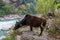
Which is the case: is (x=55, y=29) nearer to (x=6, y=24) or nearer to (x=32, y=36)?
(x=32, y=36)

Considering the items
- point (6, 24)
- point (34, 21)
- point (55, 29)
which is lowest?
point (6, 24)

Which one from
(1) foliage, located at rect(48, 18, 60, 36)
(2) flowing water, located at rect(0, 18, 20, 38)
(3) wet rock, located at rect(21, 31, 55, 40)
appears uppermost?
(1) foliage, located at rect(48, 18, 60, 36)

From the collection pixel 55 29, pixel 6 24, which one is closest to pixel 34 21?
pixel 55 29

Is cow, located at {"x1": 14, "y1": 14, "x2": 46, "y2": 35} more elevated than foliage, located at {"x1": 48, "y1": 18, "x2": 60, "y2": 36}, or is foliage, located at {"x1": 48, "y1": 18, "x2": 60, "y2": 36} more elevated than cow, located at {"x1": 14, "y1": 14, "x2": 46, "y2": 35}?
cow, located at {"x1": 14, "y1": 14, "x2": 46, "y2": 35}

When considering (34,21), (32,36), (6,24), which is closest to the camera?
(34,21)

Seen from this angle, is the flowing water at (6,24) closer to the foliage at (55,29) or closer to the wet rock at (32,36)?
the wet rock at (32,36)

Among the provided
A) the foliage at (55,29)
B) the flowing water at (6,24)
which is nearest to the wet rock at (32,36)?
the foliage at (55,29)

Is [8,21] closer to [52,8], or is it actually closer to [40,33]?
[52,8]

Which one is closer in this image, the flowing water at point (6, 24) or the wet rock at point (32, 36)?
the wet rock at point (32, 36)

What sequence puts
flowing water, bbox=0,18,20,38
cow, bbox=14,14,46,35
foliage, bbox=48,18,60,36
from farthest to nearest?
1. flowing water, bbox=0,18,20,38
2. foliage, bbox=48,18,60,36
3. cow, bbox=14,14,46,35

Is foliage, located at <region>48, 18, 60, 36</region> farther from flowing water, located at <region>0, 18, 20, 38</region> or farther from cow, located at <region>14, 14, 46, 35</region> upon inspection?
flowing water, located at <region>0, 18, 20, 38</region>

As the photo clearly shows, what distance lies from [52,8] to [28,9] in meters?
0.88

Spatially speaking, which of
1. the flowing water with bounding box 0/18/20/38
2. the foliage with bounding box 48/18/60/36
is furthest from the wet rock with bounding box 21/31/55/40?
the flowing water with bounding box 0/18/20/38

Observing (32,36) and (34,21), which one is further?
(32,36)
